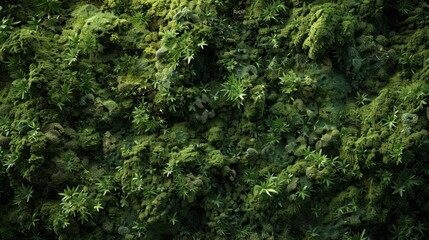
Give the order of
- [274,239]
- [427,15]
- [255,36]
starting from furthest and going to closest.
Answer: [255,36]
[427,15]
[274,239]

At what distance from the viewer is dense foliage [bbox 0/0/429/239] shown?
390 cm

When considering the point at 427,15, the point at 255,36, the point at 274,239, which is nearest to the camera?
the point at 274,239

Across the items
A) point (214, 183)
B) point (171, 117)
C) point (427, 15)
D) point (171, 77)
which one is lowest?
point (214, 183)

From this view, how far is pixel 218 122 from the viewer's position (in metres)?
4.23

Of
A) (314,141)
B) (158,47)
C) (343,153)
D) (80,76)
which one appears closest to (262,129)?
(314,141)

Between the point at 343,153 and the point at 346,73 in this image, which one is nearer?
the point at 343,153

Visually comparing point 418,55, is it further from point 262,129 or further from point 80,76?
point 80,76

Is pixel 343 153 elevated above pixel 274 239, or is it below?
above

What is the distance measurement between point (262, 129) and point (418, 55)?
57.3 inches

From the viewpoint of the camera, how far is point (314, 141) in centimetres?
408

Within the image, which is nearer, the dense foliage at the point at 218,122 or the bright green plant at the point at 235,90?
the dense foliage at the point at 218,122

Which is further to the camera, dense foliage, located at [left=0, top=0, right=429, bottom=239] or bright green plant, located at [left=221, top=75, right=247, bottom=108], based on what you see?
bright green plant, located at [left=221, top=75, right=247, bottom=108]

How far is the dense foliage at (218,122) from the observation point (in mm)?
3898

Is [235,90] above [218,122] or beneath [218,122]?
above
